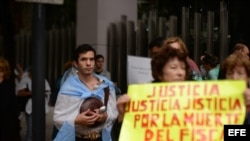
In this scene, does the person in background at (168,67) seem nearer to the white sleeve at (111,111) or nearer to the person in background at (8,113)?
the white sleeve at (111,111)

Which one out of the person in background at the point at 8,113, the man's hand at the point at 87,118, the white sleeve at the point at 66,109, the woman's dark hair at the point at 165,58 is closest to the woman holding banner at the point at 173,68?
the woman's dark hair at the point at 165,58

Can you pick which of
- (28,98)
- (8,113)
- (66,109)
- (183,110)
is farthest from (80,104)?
(28,98)

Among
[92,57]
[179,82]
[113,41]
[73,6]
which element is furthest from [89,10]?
[73,6]

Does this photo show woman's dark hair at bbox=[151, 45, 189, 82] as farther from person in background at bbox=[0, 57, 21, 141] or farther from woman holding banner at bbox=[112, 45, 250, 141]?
person in background at bbox=[0, 57, 21, 141]

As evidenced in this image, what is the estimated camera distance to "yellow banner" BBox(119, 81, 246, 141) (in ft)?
13.5

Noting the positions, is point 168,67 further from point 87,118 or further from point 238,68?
point 87,118

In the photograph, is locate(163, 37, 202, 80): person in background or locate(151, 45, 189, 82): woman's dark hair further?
locate(163, 37, 202, 80): person in background

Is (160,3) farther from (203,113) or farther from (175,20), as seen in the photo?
(203,113)

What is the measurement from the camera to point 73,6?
21.3 meters

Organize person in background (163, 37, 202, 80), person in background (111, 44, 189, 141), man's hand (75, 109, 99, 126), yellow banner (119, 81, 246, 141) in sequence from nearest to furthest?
yellow banner (119, 81, 246, 141), person in background (111, 44, 189, 141), person in background (163, 37, 202, 80), man's hand (75, 109, 99, 126)

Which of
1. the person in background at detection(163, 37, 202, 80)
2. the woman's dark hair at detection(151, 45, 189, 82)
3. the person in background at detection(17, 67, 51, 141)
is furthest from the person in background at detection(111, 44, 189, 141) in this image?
the person in background at detection(17, 67, 51, 141)

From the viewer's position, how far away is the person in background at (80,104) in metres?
5.53

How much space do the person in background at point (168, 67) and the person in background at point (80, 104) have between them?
3.60 feet

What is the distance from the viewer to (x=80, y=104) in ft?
18.4
